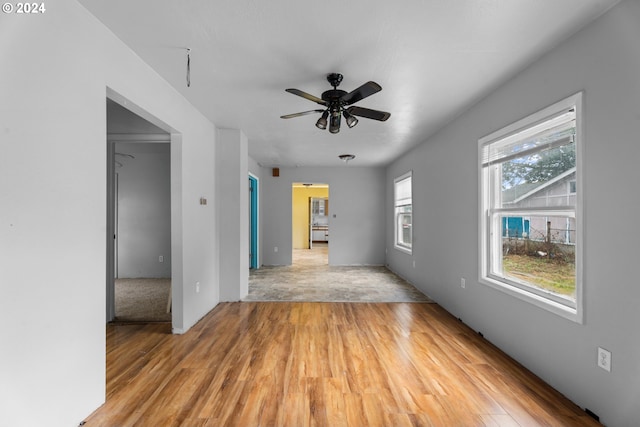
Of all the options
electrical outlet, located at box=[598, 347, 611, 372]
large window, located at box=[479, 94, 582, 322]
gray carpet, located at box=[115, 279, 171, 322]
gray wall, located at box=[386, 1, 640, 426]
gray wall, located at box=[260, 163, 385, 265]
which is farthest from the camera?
gray wall, located at box=[260, 163, 385, 265]

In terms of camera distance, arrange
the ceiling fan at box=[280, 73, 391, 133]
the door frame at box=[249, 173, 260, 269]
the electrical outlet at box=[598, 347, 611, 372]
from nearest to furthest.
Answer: the electrical outlet at box=[598, 347, 611, 372] → the ceiling fan at box=[280, 73, 391, 133] → the door frame at box=[249, 173, 260, 269]

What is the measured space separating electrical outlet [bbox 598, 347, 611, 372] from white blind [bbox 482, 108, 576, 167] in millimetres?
1354

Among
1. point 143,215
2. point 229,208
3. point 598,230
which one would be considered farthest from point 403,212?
point 143,215

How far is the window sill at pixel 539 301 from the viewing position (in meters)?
1.90

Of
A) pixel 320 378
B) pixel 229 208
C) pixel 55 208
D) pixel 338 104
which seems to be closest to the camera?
pixel 55 208

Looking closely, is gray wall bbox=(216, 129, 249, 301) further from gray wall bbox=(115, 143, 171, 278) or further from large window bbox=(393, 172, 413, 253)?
large window bbox=(393, 172, 413, 253)

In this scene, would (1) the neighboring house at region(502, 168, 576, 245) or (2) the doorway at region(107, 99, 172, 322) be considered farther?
(2) the doorway at region(107, 99, 172, 322)

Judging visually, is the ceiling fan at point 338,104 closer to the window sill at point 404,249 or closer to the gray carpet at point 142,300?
the gray carpet at point 142,300

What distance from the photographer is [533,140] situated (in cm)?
239

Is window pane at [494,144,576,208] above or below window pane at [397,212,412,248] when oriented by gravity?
above

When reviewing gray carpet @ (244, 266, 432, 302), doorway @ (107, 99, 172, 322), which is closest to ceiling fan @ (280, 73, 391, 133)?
gray carpet @ (244, 266, 432, 302)

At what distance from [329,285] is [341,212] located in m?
2.44

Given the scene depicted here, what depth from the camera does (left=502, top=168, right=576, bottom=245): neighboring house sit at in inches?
80.9

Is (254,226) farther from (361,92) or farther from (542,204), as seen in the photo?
(542,204)
